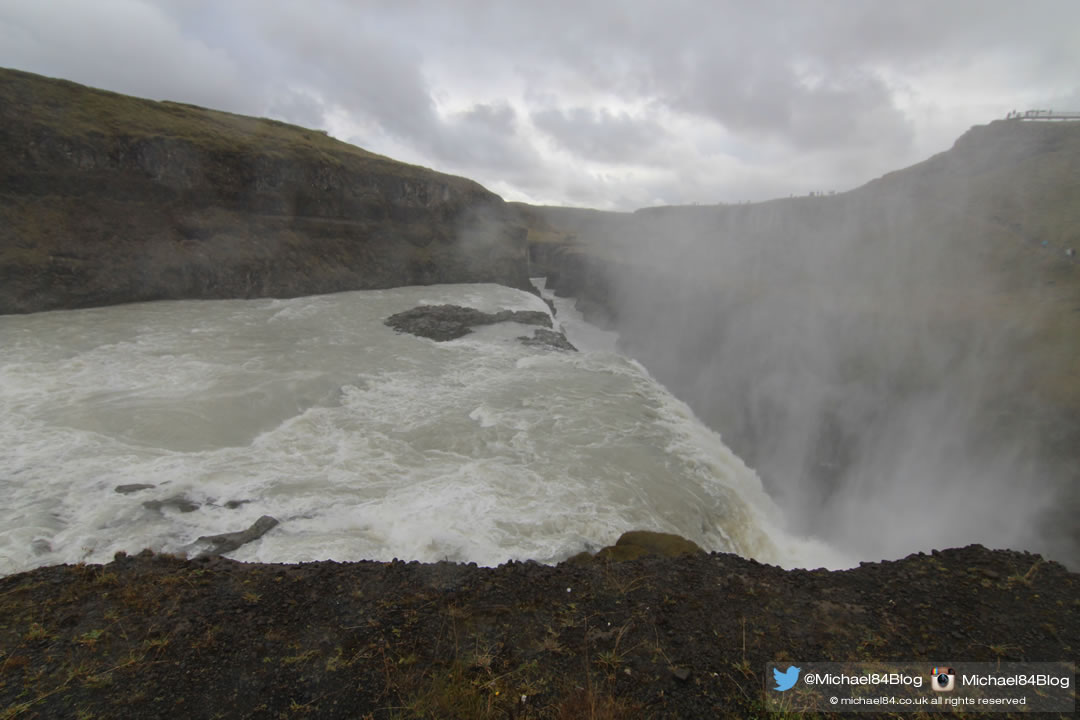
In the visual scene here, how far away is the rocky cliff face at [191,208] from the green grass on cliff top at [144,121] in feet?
0.27

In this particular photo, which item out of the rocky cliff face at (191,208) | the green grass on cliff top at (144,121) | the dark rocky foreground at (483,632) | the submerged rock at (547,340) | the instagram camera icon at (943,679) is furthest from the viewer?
the green grass on cliff top at (144,121)

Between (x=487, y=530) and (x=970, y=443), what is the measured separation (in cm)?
1526

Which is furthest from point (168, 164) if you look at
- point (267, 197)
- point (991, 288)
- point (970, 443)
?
point (991, 288)

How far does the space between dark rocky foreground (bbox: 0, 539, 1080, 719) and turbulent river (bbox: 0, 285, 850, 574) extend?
2292 millimetres

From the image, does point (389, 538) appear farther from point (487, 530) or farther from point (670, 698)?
point (670, 698)

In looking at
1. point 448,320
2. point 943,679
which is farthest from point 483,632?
point 448,320

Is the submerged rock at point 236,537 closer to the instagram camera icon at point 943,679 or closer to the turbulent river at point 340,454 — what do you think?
the turbulent river at point 340,454

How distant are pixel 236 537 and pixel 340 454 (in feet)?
10.8

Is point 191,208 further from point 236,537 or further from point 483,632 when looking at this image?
point 483,632

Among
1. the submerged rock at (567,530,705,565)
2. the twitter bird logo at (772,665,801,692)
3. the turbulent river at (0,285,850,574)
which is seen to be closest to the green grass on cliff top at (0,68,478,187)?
the turbulent river at (0,285,850,574)

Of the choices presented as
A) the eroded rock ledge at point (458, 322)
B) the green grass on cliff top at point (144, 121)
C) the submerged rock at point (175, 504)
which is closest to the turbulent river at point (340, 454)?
the submerged rock at point (175, 504)

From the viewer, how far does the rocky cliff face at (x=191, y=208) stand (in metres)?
20.8

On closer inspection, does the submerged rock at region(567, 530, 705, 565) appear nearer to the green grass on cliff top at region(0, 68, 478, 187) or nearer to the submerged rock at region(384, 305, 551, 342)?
the submerged rock at region(384, 305, 551, 342)

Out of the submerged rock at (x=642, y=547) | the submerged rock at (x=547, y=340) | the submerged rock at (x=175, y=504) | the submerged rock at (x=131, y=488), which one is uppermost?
the submerged rock at (x=547, y=340)
